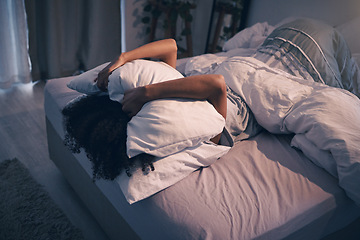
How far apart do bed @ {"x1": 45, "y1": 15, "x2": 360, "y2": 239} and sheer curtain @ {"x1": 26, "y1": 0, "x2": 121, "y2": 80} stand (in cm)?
130

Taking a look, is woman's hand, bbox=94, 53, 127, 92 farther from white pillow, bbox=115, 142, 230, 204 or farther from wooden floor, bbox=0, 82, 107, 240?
wooden floor, bbox=0, 82, 107, 240

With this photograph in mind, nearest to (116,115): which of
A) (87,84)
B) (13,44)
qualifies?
(87,84)

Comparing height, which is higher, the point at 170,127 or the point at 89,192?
the point at 170,127

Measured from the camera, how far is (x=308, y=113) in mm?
1229

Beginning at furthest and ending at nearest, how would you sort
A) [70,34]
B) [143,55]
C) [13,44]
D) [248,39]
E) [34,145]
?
1. [70,34]
2. [13,44]
3. [248,39]
4. [34,145]
5. [143,55]

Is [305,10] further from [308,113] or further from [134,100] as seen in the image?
[134,100]

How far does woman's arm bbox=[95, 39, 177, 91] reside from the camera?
4.09 feet

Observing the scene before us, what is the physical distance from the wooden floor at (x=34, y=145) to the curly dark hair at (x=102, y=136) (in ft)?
1.59

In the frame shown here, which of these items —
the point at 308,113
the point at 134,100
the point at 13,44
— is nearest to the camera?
the point at 134,100

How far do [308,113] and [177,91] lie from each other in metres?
0.56

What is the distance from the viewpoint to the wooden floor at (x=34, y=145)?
145cm

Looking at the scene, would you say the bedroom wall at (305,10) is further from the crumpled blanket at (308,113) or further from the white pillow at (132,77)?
the white pillow at (132,77)

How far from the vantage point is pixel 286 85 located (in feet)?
4.55

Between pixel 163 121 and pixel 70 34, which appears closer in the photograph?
pixel 163 121
